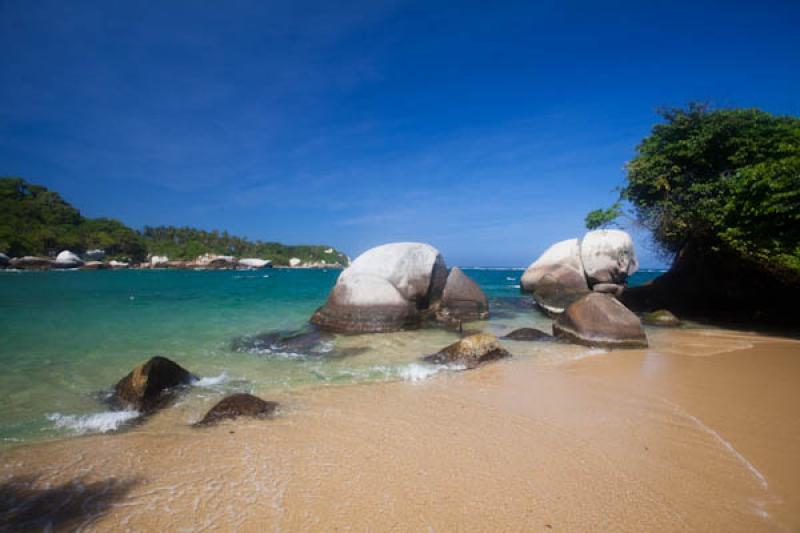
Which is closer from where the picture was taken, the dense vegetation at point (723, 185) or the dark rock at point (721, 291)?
the dense vegetation at point (723, 185)

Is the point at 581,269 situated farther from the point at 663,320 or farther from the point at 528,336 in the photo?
the point at 528,336

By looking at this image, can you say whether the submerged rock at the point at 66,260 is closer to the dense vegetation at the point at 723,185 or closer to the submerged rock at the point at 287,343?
the submerged rock at the point at 287,343

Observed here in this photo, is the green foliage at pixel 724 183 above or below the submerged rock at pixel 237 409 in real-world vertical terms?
above

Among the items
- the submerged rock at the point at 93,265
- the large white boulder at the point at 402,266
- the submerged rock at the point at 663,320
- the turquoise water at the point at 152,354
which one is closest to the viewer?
the turquoise water at the point at 152,354

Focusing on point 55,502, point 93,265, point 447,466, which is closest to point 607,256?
point 447,466

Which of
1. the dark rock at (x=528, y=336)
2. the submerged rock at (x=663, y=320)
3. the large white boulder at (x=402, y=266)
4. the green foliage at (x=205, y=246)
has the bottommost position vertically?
the dark rock at (x=528, y=336)

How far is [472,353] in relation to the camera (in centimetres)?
749

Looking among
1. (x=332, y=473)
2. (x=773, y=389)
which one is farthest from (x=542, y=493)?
(x=773, y=389)

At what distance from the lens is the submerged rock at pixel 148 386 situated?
206 inches

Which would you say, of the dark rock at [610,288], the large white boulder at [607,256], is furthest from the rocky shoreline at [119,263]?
the dark rock at [610,288]

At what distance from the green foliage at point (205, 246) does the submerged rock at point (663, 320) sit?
109m

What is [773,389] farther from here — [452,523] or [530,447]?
[452,523]

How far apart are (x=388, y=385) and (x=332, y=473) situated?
287cm

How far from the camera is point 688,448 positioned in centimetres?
366
